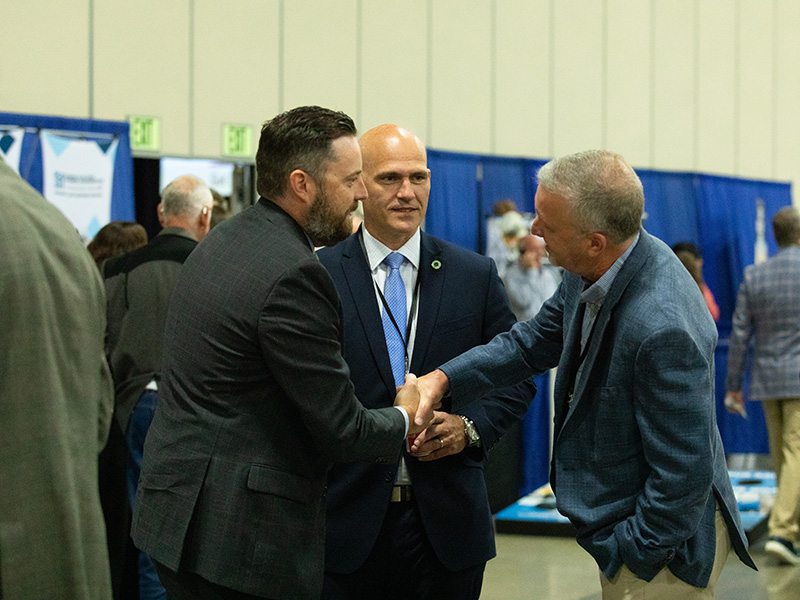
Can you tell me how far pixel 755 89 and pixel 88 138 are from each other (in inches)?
292

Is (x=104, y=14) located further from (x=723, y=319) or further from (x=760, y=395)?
(x=723, y=319)

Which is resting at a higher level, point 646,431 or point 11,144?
Result: point 11,144

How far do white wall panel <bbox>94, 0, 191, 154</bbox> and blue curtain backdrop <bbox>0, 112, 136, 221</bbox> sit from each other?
0.20 meters

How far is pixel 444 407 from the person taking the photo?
8.68 ft

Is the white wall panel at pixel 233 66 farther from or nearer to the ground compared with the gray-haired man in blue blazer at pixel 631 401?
farther from the ground

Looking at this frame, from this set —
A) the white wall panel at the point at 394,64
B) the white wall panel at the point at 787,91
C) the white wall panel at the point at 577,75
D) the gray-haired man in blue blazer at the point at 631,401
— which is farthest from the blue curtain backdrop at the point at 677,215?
the gray-haired man in blue blazer at the point at 631,401

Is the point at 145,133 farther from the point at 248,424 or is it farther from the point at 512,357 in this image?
the point at 248,424

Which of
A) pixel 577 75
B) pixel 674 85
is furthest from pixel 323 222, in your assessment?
pixel 674 85

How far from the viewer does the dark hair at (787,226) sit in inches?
238

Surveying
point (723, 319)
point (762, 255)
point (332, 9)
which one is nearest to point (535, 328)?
point (332, 9)

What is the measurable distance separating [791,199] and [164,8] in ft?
23.9

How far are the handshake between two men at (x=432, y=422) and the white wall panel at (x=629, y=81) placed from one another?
24.1 feet

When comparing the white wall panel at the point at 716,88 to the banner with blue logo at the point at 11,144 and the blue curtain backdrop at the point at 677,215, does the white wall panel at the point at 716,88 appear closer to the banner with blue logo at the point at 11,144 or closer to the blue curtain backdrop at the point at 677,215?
the blue curtain backdrop at the point at 677,215

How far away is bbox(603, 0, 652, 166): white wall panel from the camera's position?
948 centimetres
